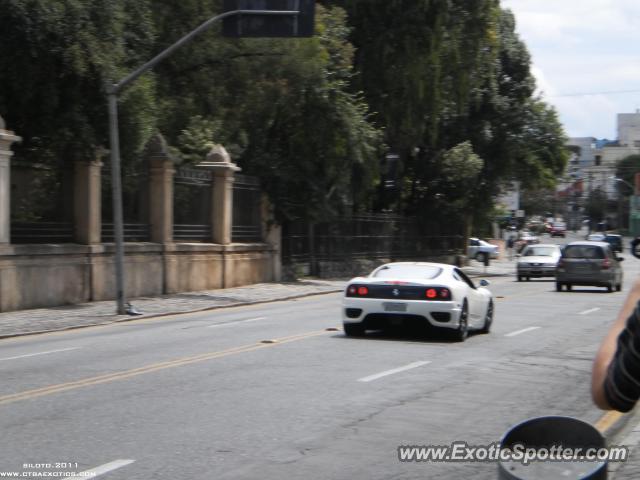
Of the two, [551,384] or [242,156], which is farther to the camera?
[242,156]

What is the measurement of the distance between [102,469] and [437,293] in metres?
9.66

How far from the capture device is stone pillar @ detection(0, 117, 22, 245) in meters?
22.1

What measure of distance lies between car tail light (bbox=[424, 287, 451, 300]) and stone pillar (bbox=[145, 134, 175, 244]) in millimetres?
14544

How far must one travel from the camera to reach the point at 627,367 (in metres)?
2.71

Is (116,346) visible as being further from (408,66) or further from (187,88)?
(408,66)

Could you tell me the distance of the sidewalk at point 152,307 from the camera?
20.1 metres

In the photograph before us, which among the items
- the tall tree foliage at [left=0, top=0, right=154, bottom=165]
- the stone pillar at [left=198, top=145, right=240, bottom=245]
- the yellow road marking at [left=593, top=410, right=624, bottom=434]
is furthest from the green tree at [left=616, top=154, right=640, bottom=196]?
the yellow road marking at [left=593, top=410, right=624, bottom=434]

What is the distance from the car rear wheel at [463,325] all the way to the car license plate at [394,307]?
1.03 meters

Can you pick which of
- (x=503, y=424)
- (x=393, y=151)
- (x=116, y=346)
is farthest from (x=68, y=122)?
(x=393, y=151)

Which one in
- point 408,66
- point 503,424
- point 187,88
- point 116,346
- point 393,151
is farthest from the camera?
point 393,151

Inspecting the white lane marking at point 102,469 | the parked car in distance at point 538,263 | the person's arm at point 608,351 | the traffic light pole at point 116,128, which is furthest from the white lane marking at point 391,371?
the parked car in distance at point 538,263

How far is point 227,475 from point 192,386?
4.10 m

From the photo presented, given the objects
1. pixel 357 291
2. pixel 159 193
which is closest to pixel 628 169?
pixel 159 193

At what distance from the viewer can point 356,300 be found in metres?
16.5
